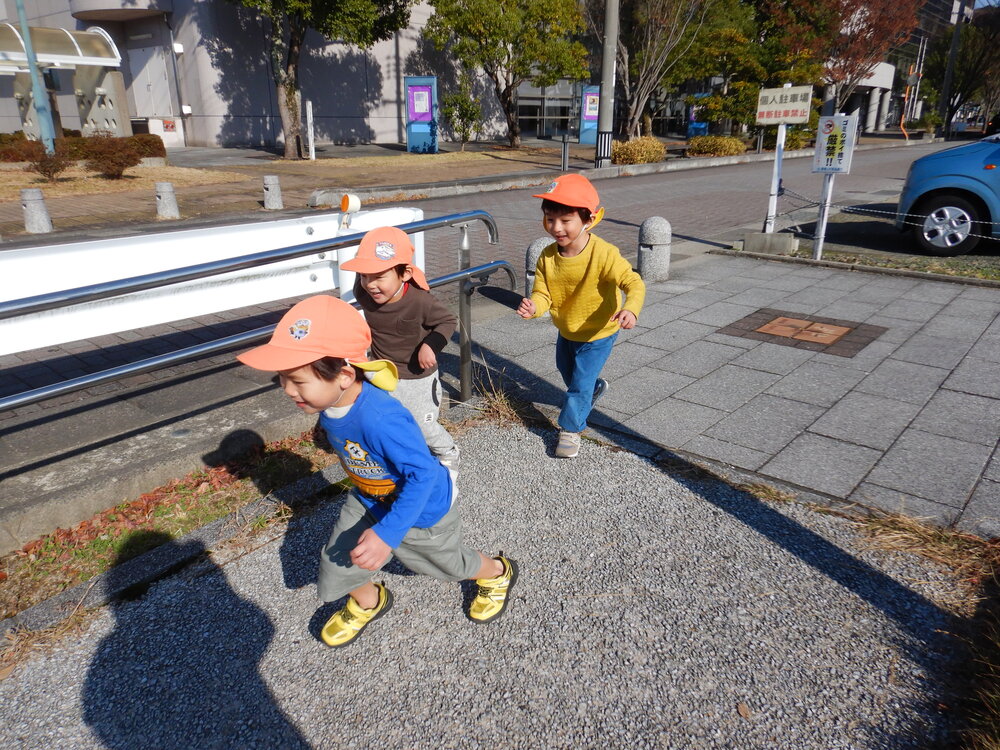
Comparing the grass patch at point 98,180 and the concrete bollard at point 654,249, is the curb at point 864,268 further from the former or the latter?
the grass patch at point 98,180

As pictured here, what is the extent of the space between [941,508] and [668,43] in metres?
24.4

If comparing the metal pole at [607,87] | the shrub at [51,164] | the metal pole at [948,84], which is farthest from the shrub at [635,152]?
the metal pole at [948,84]

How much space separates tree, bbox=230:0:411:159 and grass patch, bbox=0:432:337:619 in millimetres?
17910

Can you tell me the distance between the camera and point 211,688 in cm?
222

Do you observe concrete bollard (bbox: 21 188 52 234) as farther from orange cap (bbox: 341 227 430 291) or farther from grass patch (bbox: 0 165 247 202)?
orange cap (bbox: 341 227 430 291)

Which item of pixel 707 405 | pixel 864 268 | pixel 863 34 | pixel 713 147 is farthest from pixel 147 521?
pixel 863 34

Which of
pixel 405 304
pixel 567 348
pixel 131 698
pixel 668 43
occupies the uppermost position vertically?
pixel 668 43

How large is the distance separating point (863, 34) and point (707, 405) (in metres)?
30.2

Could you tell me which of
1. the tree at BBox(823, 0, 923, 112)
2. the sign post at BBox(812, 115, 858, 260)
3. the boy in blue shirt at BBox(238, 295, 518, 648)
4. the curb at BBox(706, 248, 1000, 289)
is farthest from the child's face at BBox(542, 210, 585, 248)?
the tree at BBox(823, 0, 923, 112)

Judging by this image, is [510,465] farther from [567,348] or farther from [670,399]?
[670,399]

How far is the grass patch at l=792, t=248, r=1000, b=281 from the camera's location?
25.2 feet

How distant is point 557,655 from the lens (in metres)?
2.34

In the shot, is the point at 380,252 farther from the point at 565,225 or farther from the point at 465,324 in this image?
the point at 465,324

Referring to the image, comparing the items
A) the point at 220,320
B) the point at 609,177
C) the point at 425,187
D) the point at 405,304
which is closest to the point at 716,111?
the point at 609,177
